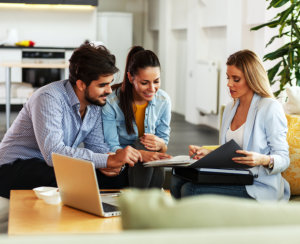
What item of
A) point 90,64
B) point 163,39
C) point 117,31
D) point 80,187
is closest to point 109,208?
point 80,187

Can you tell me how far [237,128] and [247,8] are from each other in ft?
12.8

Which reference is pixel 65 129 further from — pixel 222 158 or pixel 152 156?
pixel 222 158

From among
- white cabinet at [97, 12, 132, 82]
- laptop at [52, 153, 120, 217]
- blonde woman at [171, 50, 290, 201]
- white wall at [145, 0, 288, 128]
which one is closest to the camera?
laptop at [52, 153, 120, 217]

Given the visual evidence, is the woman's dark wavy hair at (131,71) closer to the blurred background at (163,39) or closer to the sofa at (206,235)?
the sofa at (206,235)

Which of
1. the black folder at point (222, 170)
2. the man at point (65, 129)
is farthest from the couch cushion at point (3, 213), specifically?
the black folder at point (222, 170)

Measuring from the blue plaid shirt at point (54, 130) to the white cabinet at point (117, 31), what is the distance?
25.4ft

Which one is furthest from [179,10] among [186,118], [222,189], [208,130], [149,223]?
[149,223]

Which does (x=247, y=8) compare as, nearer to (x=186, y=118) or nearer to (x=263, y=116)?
(x=186, y=118)

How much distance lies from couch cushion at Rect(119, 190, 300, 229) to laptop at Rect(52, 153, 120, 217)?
1035 millimetres

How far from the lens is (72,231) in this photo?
1.83 m

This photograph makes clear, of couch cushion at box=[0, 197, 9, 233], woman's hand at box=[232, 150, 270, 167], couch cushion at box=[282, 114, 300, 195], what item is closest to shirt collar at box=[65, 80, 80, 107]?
couch cushion at box=[0, 197, 9, 233]

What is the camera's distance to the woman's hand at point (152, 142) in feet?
9.33

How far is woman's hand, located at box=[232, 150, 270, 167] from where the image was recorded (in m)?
2.37

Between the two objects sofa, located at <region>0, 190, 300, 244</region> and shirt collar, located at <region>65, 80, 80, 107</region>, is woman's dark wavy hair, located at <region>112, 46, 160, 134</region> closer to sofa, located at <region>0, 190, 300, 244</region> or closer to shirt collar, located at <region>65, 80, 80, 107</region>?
shirt collar, located at <region>65, 80, 80, 107</region>
